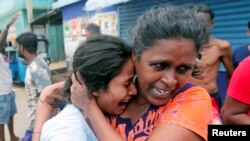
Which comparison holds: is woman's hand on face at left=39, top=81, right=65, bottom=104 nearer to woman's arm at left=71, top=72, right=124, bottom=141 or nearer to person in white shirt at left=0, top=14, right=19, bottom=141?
woman's arm at left=71, top=72, right=124, bottom=141

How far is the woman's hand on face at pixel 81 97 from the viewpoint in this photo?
4.86ft

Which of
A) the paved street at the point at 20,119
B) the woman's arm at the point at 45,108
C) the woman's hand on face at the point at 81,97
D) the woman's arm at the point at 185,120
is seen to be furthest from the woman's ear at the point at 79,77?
the paved street at the point at 20,119

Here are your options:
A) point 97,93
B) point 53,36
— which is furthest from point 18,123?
point 53,36

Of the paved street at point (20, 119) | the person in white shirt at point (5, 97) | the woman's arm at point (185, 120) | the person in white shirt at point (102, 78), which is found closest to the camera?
the woman's arm at point (185, 120)

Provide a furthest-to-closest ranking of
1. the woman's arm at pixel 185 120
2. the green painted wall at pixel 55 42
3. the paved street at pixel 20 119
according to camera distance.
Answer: the green painted wall at pixel 55 42 < the paved street at pixel 20 119 < the woman's arm at pixel 185 120

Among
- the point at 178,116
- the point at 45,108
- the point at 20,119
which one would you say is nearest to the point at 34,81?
the point at 45,108

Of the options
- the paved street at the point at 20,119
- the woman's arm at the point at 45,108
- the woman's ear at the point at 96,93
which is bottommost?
the paved street at the point at 20,119

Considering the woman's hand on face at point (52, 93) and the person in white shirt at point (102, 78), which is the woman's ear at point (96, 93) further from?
the woman's hand on face at point (52, 93)

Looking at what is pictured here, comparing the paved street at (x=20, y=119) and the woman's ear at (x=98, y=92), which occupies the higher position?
the woman's ear at (x=98, y=92)

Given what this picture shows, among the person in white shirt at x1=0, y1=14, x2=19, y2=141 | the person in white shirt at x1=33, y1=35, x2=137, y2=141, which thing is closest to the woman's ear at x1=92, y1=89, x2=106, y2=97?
the person in white shirt at x1=33, y1=35, x2=137, y2=141

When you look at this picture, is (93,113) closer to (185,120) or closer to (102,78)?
(102,78)

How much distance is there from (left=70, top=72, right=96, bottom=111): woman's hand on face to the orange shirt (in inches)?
5.5

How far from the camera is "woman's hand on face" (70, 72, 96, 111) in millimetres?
1482

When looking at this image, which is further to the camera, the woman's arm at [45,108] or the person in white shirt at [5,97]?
the person in white shirt at [5,97]
